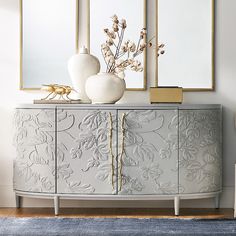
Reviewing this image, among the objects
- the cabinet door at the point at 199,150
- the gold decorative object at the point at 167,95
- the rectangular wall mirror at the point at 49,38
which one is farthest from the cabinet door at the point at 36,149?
the cabinet door at the point at 199,150

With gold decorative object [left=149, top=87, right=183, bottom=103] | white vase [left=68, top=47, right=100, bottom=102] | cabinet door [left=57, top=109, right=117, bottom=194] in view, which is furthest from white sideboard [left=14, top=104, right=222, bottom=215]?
white vase [left=68, top=47, right=100, bottom=102]

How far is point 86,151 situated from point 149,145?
410mm

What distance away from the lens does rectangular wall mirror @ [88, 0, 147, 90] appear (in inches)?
Result: 187

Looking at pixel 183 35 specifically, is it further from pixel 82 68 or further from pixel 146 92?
pixel 82 68

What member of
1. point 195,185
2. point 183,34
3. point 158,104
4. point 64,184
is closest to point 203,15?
point 183,34

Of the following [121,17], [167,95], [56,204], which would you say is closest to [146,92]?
[167,95]

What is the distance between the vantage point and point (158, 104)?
4.41 m

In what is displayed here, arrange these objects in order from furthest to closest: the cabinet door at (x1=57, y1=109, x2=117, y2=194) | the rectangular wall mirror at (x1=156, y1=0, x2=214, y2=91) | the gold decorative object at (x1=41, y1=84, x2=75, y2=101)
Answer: the rectangular wall mirror at (x1=156, y1=0, x2=214, y2=91), the gold decorative object at (x1=41, y1=84, x2=75, y2=101), the cabinet door at (x1=57, y1=109, x2=117, y2=194)

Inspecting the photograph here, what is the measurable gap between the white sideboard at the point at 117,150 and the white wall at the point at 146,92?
37 centimetres

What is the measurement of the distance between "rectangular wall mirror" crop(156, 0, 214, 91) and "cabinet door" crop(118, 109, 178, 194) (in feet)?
1.47

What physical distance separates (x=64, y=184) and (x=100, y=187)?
0.77ft

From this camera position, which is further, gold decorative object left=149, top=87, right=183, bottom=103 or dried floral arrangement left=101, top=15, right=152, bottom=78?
dried floral arrangement left=101, top=15, right=152, bottom=78

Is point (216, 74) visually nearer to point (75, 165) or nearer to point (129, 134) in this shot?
point (129, 134)

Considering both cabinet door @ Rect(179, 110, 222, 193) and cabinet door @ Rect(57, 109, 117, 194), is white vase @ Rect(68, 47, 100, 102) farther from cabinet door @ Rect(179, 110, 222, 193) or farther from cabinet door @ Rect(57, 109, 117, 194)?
cabinet door @ Rect(179, 110, 222, 193)
